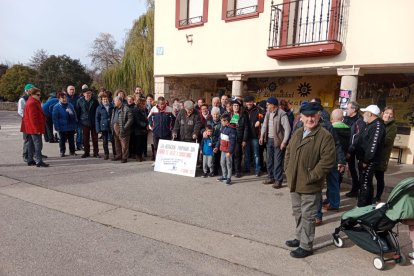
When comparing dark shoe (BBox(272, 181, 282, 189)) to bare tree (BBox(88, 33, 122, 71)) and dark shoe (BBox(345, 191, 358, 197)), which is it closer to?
dark shoe (BBox(345, 191, 358, 197))

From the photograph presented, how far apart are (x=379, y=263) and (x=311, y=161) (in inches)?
51.5

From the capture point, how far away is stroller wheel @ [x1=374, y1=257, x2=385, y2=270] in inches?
131

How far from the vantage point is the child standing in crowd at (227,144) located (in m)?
6.58

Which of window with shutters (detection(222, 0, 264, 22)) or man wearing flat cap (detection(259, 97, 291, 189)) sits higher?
window with shutters (detection(222, 0, 264, 22))

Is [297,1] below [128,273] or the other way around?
the other way around

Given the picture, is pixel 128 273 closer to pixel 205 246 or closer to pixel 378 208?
pixel 205 246

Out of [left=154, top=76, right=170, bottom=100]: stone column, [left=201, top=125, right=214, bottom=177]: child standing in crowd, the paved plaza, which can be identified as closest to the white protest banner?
[left=201, top=125, right=214, bottom=177]: child standing in crowd

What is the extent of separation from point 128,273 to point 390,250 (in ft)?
9.40

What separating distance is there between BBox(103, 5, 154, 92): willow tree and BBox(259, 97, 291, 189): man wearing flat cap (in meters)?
11.8

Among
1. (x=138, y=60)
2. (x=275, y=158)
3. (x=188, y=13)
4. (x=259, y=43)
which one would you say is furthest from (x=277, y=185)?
(x=138, y=60)

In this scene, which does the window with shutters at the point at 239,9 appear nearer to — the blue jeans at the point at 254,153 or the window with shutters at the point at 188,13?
the window with shutters at the point at 188,13

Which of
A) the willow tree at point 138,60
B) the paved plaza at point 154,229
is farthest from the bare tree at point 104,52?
the paved plaza at point 154,229

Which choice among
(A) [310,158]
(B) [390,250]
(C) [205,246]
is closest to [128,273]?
(C) [205,246]

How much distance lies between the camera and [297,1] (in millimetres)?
8898
